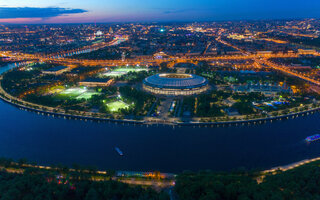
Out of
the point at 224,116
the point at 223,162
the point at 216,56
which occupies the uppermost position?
the point at 216,56

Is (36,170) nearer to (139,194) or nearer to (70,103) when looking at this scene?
(139,194)

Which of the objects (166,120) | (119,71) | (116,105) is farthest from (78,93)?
(166,120)

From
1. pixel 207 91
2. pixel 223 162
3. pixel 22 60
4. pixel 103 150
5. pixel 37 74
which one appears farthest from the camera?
pixel 22 60

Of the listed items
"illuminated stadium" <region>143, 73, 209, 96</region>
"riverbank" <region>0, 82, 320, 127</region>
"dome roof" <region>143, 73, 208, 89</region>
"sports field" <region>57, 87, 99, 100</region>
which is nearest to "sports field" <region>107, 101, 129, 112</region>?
"riverbank" <region>0, 82, 320, 127</region>

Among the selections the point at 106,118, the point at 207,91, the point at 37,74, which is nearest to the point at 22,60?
the point at 37,74

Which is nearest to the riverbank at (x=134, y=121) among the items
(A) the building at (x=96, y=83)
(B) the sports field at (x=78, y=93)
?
(B) the sports field at (x=78, y=93)

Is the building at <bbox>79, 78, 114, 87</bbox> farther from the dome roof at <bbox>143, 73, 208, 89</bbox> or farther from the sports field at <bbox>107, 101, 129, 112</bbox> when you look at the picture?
the sports field at <bbox>107, 101, 129, 112</bbox>
